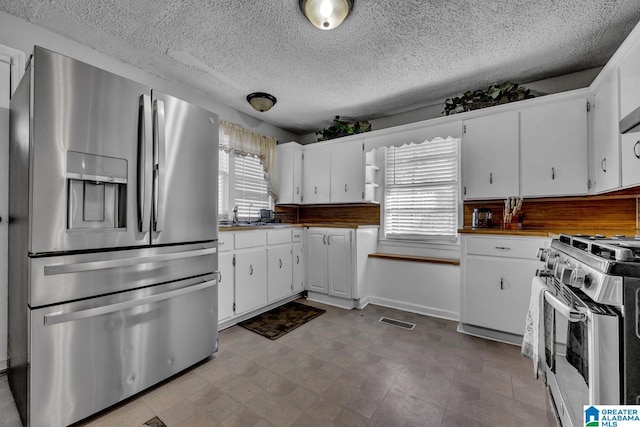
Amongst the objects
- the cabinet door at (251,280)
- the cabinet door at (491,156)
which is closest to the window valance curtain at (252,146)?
the cabinet door at (251,280)

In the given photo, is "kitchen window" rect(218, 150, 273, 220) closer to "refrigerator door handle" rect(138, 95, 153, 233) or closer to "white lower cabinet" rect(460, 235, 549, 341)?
"refrigerator door handle" rect(138, 95, 153, 233)

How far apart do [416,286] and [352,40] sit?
253cm

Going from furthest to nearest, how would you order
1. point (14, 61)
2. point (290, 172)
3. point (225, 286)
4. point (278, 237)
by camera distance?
1. point (290, 172)
2. point (278, 237)
3. point (225, 286)
4. point (14, 61)

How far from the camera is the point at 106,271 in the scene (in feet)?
4.74

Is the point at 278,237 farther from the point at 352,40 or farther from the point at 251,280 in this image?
the point at 352,40

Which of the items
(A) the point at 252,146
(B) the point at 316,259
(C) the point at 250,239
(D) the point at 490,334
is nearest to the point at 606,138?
(D) the point at 490,334

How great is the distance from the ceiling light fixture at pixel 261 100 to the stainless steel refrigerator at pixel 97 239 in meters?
1.32

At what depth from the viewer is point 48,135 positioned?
1277mm

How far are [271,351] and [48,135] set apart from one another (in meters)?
1.95

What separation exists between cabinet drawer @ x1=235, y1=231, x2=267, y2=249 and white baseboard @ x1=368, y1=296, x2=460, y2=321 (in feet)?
5.05

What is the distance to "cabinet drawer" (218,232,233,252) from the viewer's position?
8.12 ft

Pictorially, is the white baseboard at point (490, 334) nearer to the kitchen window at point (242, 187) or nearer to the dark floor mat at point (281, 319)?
the dark floor mat at point (281, 319)

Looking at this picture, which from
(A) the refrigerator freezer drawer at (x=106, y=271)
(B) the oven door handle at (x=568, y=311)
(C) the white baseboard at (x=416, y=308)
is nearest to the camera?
(B) the oven door handle at (x=568, y=311)

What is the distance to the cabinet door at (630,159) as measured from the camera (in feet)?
5.30
